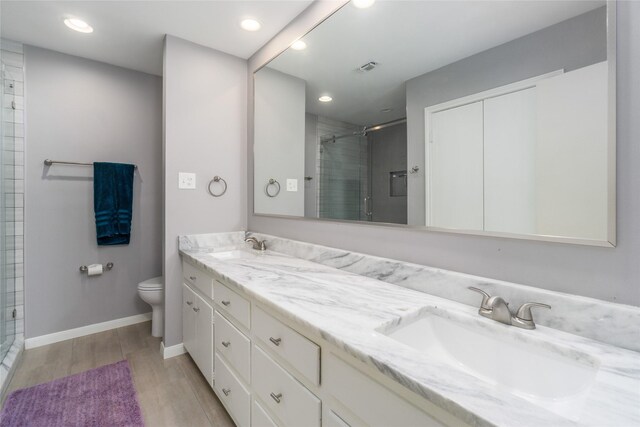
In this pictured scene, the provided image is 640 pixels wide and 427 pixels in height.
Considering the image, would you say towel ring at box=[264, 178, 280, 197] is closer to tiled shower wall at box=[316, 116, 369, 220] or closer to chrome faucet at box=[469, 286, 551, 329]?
tiled shower wall at box=[316, 116, 369, 220]

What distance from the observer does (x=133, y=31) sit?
1967 mm

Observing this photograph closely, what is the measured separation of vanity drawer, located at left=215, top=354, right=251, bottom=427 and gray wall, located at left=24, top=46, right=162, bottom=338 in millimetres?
1652

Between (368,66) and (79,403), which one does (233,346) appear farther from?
(368,66)

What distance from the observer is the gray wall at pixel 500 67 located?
80cm

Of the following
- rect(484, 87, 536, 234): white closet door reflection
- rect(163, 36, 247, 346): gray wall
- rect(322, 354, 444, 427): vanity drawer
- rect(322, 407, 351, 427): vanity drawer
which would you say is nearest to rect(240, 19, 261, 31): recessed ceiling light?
rect(163, 36, 247, 346): gray wall

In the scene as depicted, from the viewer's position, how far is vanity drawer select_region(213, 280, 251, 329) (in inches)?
47.8

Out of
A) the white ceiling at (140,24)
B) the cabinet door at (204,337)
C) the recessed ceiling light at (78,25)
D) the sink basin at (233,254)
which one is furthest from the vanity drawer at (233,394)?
the recessed ceiling light at (78,25)

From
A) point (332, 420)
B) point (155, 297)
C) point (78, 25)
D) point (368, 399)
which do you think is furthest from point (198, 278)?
point (78, 25)

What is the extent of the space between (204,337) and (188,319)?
13.4 inches

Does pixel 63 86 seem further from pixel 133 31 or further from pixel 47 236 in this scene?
pixel 47 236

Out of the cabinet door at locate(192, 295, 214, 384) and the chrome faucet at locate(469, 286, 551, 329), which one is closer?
the chrome faucet at locate(469, 286, 551, 329)

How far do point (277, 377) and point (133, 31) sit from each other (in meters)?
2.39

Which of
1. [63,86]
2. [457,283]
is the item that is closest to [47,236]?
[63,86]

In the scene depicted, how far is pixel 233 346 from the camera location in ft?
4.36
